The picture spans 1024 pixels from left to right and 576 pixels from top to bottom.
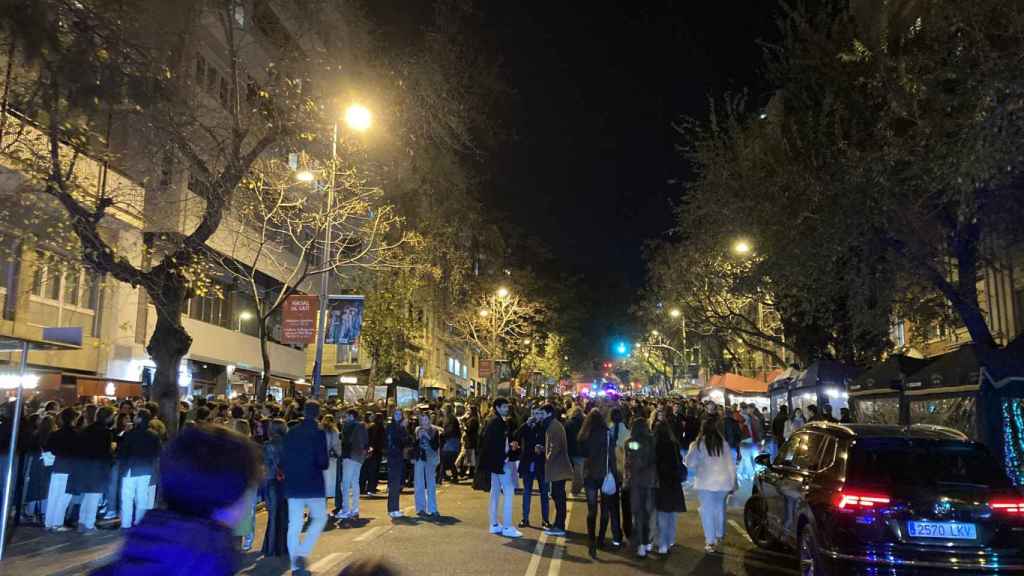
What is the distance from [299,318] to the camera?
59.3ft

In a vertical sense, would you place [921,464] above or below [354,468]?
above

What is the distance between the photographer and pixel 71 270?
37.6 feet

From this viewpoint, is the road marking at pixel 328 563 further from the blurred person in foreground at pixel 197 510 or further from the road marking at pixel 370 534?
the blurred person in foreground at pixel 197 510

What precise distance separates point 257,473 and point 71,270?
10.7 metres


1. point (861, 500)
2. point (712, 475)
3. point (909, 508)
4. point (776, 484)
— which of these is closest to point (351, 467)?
point (712, 475)

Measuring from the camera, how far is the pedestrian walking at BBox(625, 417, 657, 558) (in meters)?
9.75

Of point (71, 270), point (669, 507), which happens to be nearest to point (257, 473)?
point (669, 507)

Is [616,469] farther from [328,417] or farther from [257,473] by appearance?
[257,473]

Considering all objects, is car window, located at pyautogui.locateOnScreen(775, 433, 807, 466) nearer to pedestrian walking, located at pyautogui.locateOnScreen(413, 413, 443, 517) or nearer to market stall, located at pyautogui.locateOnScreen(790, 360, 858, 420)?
pedestrian walking, located at pyautogui.locateOnScreen(413, 413, 443, 517)

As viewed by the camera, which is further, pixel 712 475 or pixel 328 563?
pixel 712 475

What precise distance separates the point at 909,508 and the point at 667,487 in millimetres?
3577

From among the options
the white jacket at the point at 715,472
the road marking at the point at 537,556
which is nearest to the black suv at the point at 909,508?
the white jacket at the point at 715,472

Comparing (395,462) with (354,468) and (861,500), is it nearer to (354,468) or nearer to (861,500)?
(354,468)

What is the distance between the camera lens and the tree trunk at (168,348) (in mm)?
12320
